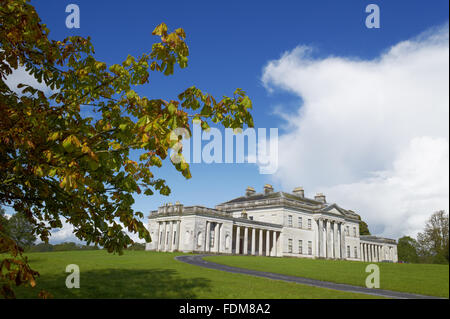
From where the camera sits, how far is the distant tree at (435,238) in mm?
66338

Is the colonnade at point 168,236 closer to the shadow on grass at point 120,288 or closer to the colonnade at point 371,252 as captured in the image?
the shadow on grass at point 120,288

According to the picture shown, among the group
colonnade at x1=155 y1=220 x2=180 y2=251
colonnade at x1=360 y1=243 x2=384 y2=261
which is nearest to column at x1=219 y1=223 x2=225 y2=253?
colonnade at x1=155 y1=220 x2=180 y2=251

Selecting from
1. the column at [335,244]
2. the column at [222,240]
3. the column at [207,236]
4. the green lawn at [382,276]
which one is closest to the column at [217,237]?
the column at [222,240]

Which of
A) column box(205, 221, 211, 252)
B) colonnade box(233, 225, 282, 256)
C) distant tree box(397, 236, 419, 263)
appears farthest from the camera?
distant tree box(397, 236, 419, 263)

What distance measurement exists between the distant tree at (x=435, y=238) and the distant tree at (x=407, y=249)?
26815mm

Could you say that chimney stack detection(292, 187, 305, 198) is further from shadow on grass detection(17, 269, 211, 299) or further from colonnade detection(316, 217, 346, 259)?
shadow on grass detection(17, 269, 211, 299)

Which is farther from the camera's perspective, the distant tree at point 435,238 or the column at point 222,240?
the distant tree at point 435,238

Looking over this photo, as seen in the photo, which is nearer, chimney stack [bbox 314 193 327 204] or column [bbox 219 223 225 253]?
column [bbox 219 223 225 253]

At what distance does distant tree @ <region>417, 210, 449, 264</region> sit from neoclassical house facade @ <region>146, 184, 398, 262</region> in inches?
582

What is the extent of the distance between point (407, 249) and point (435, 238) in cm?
4013

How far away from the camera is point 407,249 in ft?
339

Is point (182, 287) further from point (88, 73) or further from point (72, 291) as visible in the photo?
point (88, 73)

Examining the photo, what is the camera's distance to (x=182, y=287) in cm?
1345

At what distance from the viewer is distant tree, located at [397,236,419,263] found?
320 feet
